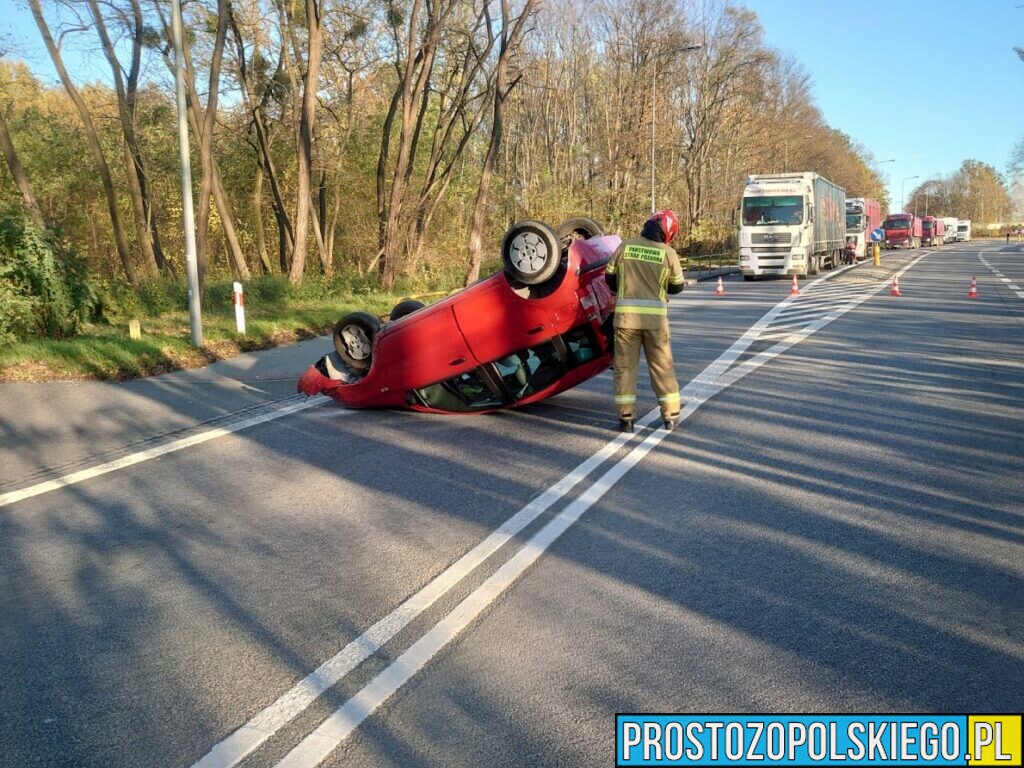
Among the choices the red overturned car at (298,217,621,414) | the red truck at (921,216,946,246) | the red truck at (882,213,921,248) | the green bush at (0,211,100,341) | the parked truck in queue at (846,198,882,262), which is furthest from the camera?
the red truck at (921,216,946,246)

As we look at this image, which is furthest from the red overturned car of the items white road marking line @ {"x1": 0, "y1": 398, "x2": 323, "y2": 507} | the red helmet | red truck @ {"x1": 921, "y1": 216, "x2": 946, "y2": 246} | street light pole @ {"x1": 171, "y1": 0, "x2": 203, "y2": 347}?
red truck @ {"x1": 921, "y1": 216, "x2": 946, "y2": 246}

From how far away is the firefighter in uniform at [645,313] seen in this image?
7.98 metres

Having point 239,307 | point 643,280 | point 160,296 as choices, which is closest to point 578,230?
point 643,280

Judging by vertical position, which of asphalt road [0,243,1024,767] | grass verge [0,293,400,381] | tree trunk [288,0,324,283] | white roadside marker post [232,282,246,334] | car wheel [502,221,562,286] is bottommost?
asphalt road [0,243,1024,767]

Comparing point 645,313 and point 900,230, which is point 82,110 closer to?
point 645,313

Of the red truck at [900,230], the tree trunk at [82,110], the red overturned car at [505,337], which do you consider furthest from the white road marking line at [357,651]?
the red truck at [900,230]

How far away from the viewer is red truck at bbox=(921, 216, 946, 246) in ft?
269

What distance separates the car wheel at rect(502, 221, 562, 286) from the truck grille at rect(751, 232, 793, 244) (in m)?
24.0

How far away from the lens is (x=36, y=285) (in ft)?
45.2

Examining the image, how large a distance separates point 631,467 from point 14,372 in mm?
8962

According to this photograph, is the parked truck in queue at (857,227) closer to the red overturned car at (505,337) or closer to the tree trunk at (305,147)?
the tree trunk at (305,147)

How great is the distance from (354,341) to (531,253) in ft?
7.72

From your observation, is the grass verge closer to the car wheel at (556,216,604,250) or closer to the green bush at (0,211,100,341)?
the green bush at (0,211,100,341)

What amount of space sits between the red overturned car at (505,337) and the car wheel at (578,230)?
344 mm
